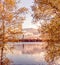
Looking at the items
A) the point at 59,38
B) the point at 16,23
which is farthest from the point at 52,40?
the point at 16,23

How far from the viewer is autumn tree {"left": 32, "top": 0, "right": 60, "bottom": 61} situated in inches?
733

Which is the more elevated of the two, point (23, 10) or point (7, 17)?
point (23, 10)

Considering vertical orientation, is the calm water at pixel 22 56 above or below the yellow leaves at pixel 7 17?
below

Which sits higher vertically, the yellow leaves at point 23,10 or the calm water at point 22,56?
the yellow leaves at point 23,10

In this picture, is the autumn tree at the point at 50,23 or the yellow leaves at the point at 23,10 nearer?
the autumn tree at the point at 50,23

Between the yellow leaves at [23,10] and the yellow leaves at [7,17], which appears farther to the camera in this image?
the yellow leaves at [23,10]

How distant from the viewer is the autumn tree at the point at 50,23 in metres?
18.6

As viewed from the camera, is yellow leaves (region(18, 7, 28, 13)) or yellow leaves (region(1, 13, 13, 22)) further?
yellow leaves (region(18, 7, 28, 13))

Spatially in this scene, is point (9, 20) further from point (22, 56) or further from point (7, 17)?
point (22, 56)

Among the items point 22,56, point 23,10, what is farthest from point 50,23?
point 22,56

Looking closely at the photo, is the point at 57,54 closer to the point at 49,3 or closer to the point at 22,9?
the point at 49,3

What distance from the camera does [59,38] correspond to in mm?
18578

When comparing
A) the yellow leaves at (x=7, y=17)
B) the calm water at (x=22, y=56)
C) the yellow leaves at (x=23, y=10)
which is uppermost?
the yellow leaves at (x=23, y=10)

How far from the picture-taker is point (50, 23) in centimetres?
1902
